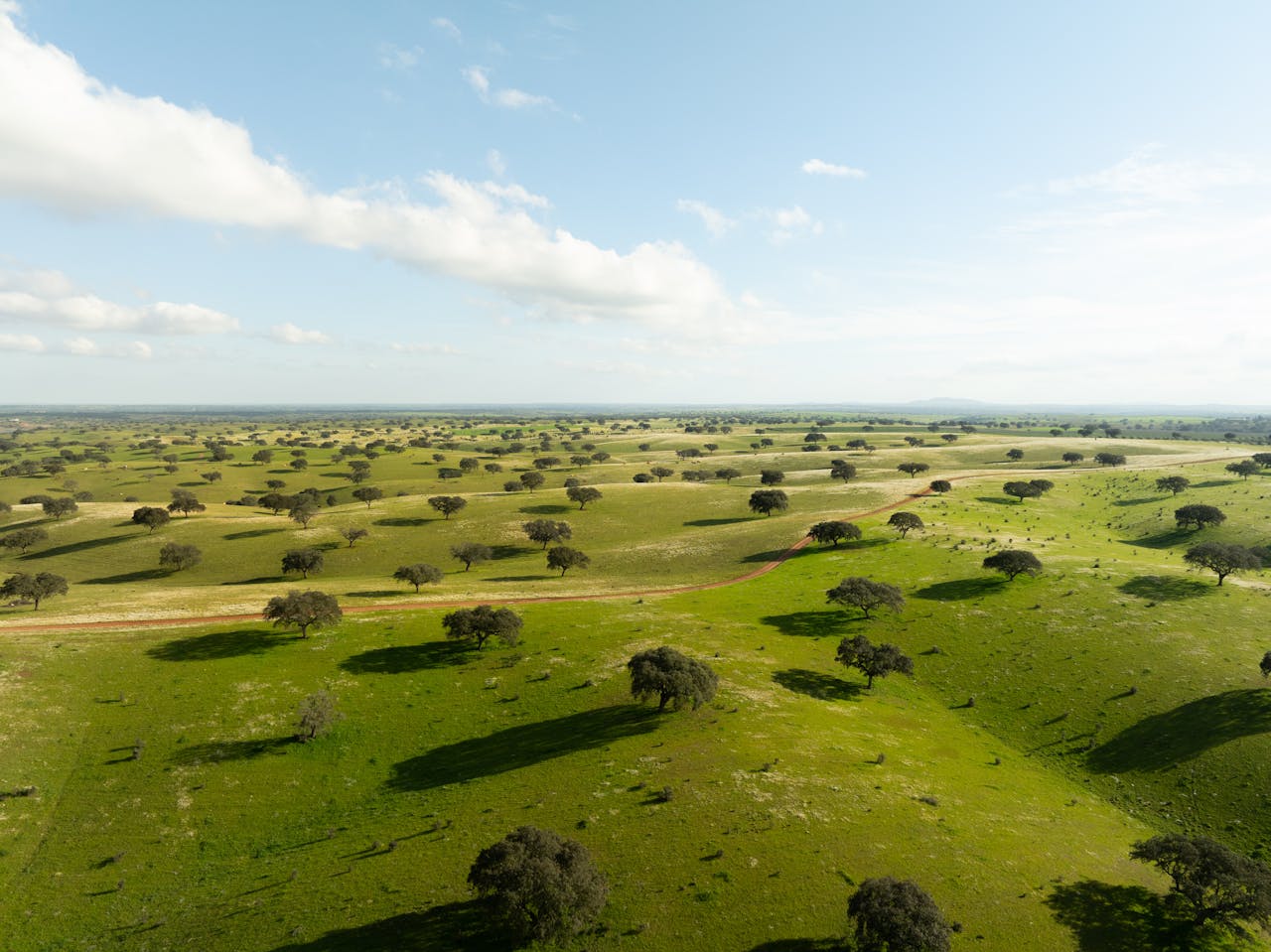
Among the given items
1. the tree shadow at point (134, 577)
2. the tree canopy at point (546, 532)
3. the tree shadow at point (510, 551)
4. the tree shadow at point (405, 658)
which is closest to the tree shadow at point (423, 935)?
the tree shadow at point (405, 658)

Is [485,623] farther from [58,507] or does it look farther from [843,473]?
[843,473]

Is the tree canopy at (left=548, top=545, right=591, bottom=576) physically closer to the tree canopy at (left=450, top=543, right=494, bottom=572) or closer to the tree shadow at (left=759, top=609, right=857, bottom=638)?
the tree canopy at (left=450, top=543, right=494, bottom=572)

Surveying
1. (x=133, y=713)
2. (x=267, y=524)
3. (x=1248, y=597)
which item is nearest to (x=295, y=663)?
(x=133, y=713)

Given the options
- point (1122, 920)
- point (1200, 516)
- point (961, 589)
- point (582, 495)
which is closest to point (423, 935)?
point (1122, 920)

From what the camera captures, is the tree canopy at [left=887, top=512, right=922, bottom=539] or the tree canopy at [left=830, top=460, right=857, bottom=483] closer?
the tree canopy at [left=887, top=512, right=922, bottom=539]

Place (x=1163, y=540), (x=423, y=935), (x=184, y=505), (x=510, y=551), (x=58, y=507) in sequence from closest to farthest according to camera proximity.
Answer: (x=423, y=935)
(x=1163, y=540)
(x=510, y=551)
(x=184, y=505)
(x=58, y=507)

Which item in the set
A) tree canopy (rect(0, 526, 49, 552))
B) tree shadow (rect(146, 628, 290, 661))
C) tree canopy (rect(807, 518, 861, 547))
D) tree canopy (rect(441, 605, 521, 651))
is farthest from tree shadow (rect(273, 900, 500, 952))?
tree canopy (rect(0, 526, 49, 552))
